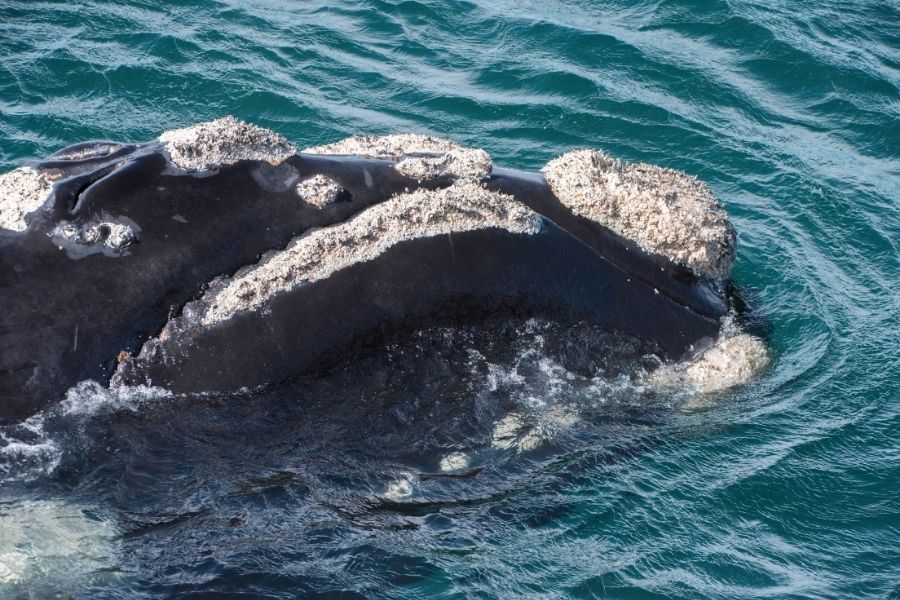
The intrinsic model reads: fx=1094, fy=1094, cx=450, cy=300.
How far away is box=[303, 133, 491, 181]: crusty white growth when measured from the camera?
8109mm

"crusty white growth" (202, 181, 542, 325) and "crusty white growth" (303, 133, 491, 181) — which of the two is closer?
"crusty white growth" (202, 181, 542, 325)

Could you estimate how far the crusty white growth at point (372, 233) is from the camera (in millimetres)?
7215

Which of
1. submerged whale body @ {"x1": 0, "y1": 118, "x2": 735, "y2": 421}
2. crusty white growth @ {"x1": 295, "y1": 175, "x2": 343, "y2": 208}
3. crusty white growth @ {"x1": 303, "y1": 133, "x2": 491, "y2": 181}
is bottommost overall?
submerged whale body @ {"x1": 0, "y1": 118, "x2": 735, "y2": 421}

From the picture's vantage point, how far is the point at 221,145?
7430mm

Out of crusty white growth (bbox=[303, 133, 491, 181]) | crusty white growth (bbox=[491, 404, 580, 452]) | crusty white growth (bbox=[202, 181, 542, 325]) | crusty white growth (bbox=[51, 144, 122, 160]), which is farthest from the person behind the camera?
crusty white growth (bbox=[303, 133, 491, 181])

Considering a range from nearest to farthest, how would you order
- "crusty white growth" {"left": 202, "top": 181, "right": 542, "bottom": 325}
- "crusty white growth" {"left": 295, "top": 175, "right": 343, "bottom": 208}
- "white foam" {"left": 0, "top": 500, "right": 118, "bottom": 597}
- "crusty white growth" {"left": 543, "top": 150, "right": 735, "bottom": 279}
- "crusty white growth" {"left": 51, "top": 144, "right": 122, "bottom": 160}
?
1. "white foam" {"left": 0, "top": 500, "right": 118, "bottom": 597}
2. "crusty white growth" {"left": 202, "top": 181, "right": 542, "bottom": 325}
3. "crusty white growth" {"left": 51, "top": 144, "right": 122, "bottom": 160}
4. "crusty white growth" {"left": 295, "top": 175, "right": 343, "bottom": 208}
5. "crusty white growth" {"left": 543, "top": 150, "right": 735, "bottom": 279}

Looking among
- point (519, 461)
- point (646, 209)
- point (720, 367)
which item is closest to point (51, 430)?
point (519, 461)

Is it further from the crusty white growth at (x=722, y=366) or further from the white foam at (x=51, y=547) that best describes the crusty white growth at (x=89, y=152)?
the crusty white growth at (x=722, y=366)

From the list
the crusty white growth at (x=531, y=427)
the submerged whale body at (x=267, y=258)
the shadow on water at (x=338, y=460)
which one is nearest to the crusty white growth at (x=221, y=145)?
the submerged whale body at (x=267, y=258)

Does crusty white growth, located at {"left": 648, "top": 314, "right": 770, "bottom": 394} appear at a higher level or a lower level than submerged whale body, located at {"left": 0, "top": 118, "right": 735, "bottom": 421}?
lower

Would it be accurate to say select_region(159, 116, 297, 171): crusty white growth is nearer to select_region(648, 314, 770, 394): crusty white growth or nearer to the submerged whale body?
the submerged whale body

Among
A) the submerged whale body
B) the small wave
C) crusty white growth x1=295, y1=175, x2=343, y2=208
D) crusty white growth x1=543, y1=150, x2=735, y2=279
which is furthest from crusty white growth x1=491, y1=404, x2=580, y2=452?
the small wave

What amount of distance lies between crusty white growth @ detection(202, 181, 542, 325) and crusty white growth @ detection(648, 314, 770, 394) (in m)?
1.69

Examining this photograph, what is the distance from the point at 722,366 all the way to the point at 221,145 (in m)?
4.36
